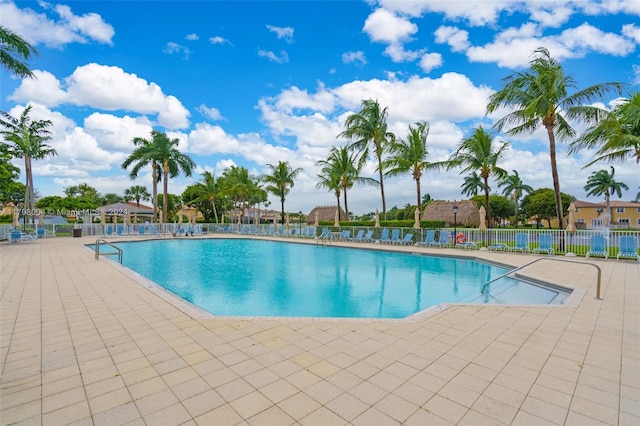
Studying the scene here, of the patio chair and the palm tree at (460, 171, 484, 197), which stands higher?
the palm tree at (460, 171, 484, 197)

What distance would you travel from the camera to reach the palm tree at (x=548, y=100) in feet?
41.3

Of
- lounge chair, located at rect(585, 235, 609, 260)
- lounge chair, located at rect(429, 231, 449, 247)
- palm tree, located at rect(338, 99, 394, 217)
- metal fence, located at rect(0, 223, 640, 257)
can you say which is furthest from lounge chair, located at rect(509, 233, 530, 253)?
palm tree, located at rect(338, 99, 394, 217)

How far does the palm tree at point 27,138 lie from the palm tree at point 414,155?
26604mm

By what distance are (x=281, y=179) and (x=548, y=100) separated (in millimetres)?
21987

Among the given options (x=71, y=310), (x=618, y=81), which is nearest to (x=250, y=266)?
(x=71, y=310)

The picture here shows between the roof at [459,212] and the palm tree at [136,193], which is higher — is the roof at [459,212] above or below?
below

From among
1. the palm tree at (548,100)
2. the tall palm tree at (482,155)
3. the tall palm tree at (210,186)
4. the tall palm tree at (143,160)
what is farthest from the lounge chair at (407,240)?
the tall palm tree at (210,186)

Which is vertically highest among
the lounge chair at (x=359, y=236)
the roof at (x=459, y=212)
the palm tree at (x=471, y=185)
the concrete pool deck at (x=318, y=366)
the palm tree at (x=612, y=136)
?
the palm tree at (x=471, y=185)

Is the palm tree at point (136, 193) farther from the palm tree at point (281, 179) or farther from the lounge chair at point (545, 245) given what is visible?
the lounge chair at point (545, 245)

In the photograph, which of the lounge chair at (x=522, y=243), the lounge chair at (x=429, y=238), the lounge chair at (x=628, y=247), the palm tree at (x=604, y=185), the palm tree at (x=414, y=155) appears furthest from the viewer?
the palm tree at (x=604, y=185)

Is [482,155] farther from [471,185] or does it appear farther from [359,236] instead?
[471,185]

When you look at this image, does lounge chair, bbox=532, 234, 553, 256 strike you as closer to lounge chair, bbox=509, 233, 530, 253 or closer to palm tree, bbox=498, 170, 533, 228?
lounge chair, bbox=509, 233, 530, 253

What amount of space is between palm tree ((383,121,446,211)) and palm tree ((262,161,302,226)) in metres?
11.5

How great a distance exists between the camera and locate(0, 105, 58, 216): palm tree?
22.4 metres
